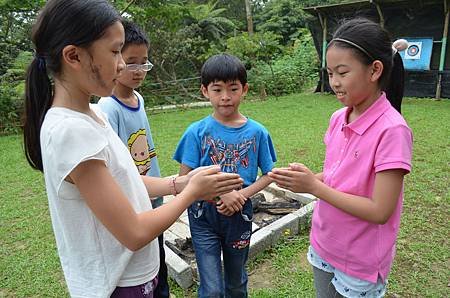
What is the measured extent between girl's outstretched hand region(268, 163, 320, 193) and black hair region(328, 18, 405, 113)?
492mm

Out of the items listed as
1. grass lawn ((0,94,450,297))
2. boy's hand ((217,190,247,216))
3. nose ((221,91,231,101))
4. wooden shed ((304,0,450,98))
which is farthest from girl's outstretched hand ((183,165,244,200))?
wooden shed ((304,0,450,98))

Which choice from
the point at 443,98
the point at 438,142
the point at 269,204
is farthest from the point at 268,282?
the point at 443,98

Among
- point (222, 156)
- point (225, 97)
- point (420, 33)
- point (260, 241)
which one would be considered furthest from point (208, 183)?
point (420, 33)

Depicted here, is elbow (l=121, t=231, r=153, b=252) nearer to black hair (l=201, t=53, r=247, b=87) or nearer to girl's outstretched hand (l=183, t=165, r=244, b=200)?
girl's outstretched hand (l=183, t=165, r=244, b=200)

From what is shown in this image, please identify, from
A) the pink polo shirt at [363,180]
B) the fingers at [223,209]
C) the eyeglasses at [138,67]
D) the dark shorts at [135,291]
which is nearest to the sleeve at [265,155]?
the fingers at [223,209]

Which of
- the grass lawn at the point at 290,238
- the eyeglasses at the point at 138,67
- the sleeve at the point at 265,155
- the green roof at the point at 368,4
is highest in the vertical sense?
the green roof at the point at 368,4

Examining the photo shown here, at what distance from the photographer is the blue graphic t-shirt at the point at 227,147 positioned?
2.04m

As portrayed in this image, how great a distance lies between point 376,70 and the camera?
1.44 m

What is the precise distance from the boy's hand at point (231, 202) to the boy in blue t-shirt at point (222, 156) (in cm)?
6

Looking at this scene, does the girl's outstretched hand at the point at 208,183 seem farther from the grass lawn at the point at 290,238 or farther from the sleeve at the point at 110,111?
the grass lawn at the point at 290,238

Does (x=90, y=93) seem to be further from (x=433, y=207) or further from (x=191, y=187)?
(x=433, y=207)

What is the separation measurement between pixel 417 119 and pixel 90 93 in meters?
8.35

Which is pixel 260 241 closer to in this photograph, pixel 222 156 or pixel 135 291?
pixel 222 156

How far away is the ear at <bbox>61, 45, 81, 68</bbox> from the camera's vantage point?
3.52 ft
